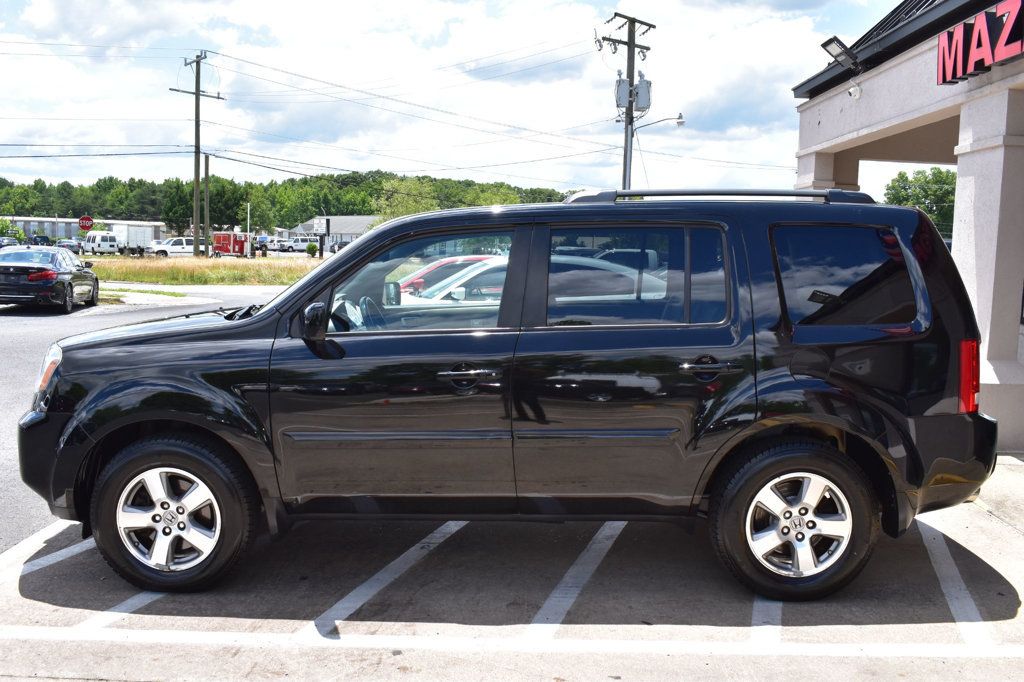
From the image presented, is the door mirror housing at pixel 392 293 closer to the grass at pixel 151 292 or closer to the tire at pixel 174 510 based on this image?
the tire at pixel 174 510

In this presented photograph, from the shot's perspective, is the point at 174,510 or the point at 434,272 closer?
the point at 174,510

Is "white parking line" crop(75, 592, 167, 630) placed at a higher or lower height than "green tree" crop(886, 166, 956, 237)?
lower

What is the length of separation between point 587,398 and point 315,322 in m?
1.32

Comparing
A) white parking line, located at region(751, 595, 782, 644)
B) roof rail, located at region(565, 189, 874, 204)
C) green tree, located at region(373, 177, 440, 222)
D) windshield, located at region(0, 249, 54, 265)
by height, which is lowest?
white parking line, located at region(751, 595, 782, 644)

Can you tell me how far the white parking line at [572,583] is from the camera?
4.34 meters

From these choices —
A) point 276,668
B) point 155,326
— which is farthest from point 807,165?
point 276,668

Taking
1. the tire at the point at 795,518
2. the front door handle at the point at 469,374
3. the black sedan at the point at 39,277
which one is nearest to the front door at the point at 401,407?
the front door handle at the point at 469,374

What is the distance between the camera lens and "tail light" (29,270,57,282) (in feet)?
66.2

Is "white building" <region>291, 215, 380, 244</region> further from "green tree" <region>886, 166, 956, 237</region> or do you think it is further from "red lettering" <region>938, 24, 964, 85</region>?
"red lettering" <region>938, 24, 964, 85</region>

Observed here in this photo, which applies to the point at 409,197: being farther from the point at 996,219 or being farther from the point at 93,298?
the point at 996,219

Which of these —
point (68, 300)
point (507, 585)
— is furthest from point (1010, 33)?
point (68, 300)

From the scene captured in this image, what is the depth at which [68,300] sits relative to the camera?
21.2m

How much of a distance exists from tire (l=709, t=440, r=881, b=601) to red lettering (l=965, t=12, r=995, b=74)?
495cm

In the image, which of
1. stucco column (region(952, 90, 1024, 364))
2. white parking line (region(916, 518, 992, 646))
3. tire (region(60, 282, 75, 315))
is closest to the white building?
tire (region(60, 282, 75, 315))
